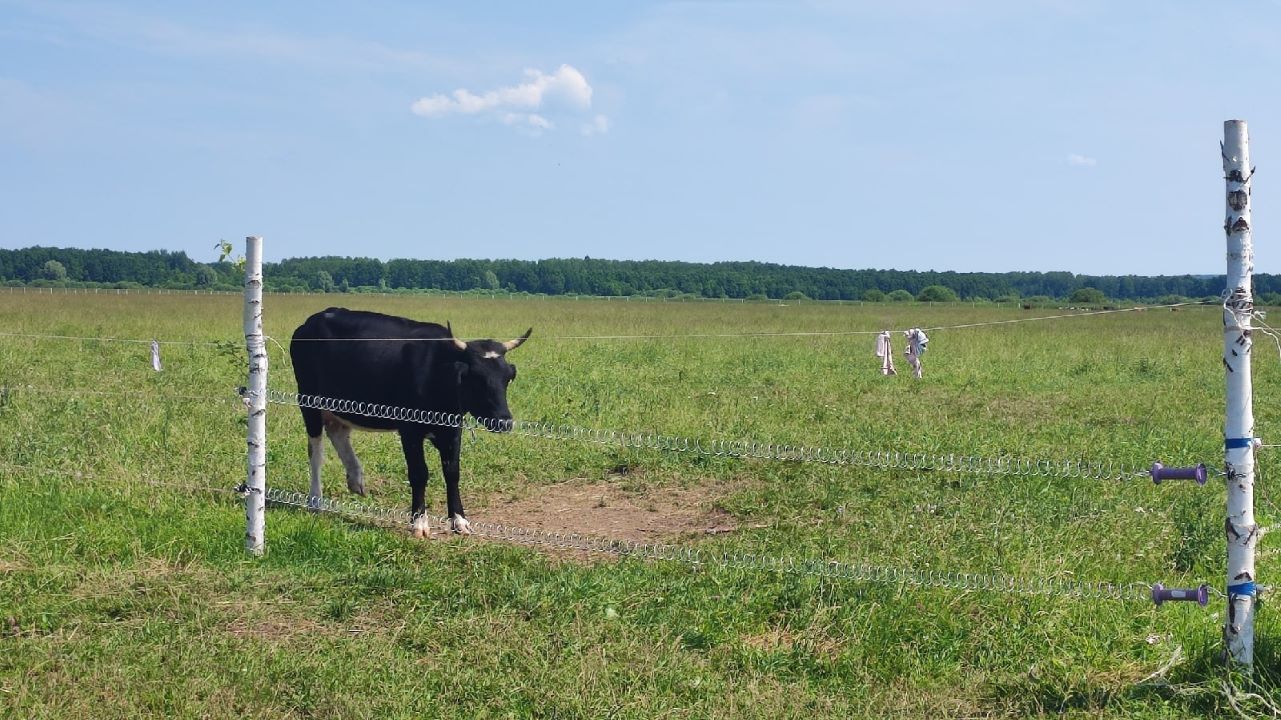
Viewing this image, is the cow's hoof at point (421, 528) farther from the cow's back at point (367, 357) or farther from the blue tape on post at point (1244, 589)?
the blue tape on post at point (1244, 589)

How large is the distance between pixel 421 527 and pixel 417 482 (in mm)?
402

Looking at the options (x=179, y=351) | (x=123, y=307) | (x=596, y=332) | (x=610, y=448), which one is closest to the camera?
(x=610, y=448)

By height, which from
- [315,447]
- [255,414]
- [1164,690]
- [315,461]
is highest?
[255,414]

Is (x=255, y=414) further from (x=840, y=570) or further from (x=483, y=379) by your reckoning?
(x=840, y=570)

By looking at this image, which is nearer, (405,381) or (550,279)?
(405,381)

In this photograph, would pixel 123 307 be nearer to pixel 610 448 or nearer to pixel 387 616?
pixel 610 448

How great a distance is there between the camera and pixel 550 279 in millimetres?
105875

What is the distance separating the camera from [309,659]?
5.41 meters

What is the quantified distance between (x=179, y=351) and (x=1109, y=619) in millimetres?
18689

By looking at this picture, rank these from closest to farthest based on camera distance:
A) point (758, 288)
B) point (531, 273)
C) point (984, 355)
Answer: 1. point (984, 355)
2. point (531, 273)
3. point (758, 288)

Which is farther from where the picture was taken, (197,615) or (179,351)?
(179,351)

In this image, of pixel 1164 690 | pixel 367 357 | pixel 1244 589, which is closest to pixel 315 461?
pixel 367 357

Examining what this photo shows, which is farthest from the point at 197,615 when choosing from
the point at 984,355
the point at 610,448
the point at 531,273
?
the point at 531,273

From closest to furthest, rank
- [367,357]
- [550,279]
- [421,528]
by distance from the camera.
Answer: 1. [421,528]
2. [367,357]
3. [550,279]
